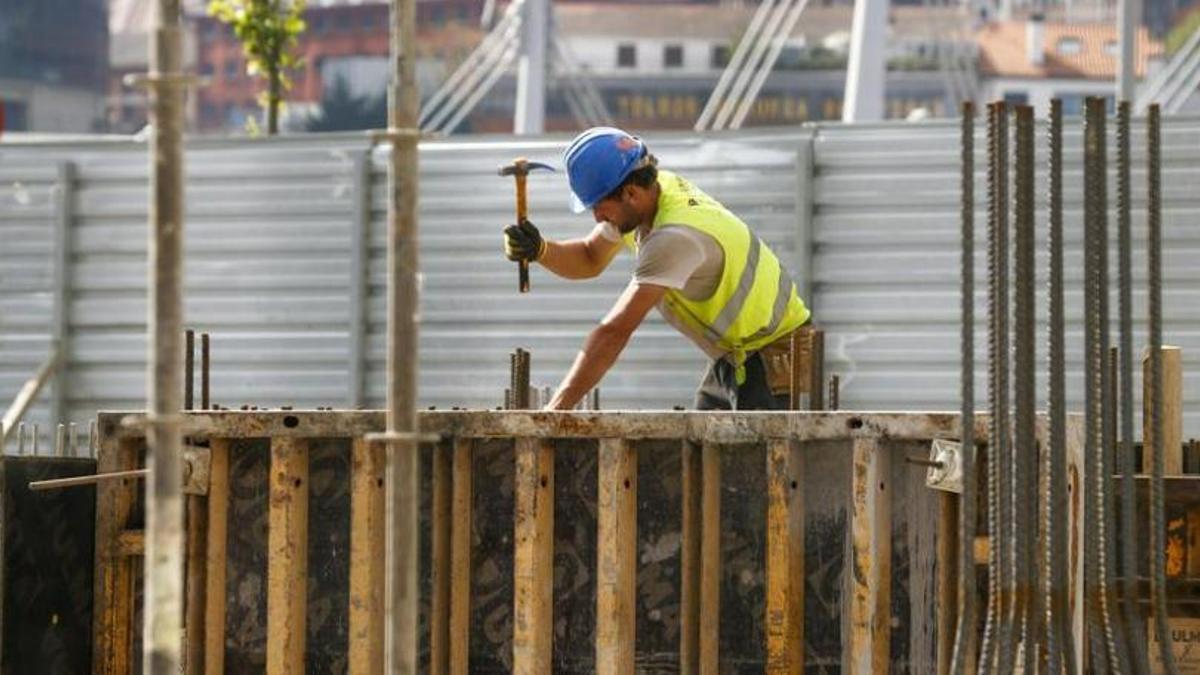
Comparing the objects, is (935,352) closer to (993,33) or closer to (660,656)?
(660,656)

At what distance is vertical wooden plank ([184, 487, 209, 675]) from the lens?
810cm

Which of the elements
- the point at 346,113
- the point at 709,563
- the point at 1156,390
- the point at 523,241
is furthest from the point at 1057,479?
the point at 346,113

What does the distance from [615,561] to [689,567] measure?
0.24 meters

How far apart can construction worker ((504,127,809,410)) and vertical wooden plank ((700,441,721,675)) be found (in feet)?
3.02

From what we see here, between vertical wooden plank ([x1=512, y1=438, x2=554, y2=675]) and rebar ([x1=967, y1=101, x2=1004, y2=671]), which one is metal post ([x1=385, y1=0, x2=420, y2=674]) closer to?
vertical wooden plank ([x1=512, y1=438, x2=554, y2=675])

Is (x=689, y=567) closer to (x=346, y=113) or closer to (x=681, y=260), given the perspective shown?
(x=681, y=260)

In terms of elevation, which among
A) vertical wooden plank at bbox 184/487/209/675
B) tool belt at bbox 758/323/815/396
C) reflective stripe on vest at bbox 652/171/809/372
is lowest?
vertical wooden plank at bbox 184/487/209/675

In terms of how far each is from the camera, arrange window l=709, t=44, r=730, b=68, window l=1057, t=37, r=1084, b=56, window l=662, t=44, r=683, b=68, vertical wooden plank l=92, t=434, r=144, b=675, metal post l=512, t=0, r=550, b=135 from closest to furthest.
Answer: vertical wooden plank l=92, t=434, r=144, b=675
metal post l=512, t=0, r=550, b=135
window l=1057, t=37, r=1084, b=56
window l=709, t=44, r=730, b=68
window l=662, t=44, r=683, b=68

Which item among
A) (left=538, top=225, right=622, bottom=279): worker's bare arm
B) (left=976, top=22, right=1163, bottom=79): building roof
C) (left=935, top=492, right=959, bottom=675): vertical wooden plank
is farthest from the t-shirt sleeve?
(left=976, top=22, right=1163, bottom=79): building roof

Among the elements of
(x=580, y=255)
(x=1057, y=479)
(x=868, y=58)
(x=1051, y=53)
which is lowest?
(x=1057, y=479)

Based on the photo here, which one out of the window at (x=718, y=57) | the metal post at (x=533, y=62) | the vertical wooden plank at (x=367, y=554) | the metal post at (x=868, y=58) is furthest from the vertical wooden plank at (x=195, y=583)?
the window at (x=718, y=57)

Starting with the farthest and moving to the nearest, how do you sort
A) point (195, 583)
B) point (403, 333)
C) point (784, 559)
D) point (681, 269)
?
1. point (681, 269)
2. point (195, 583)
3. point (784, 559)
4. point (403, 333)

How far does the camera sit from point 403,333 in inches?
240

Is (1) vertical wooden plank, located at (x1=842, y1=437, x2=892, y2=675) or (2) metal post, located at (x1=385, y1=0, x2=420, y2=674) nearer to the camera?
(2) metal post, located at (x1=385, y1=0, x2=420, y2=674)
